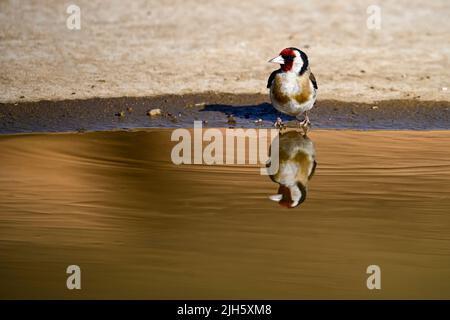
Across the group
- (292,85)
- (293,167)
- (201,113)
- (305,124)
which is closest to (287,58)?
(292,85)

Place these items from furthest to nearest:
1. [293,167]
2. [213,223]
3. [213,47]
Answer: [213,47] → [293,167] → [213,223]

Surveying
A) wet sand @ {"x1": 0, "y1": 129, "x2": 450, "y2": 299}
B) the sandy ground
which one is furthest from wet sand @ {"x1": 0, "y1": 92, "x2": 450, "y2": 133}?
wet sand @ {"x1": 0, "y1": 129, "x2": 450, "y2": 299}

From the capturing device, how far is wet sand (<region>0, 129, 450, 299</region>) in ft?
19.7

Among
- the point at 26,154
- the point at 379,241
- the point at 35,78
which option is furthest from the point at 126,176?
the point at 35,78

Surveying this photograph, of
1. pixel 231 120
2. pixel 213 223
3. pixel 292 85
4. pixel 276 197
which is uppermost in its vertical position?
pixel 292 85

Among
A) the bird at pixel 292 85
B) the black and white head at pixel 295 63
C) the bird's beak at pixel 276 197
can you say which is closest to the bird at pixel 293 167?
the bird's beak at pixel 276 197

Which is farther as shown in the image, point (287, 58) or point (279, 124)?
point (279, 124)

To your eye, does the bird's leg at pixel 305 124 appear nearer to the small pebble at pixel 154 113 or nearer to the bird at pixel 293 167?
the bird at pixel 293 167

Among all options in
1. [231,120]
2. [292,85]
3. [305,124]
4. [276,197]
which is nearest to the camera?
[276,197]

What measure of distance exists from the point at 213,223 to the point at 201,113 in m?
3.23

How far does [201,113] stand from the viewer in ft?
33.1

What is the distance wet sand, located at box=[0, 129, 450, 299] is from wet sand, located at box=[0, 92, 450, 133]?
56cm

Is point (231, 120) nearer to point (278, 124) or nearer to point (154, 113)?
point (278, 124)
